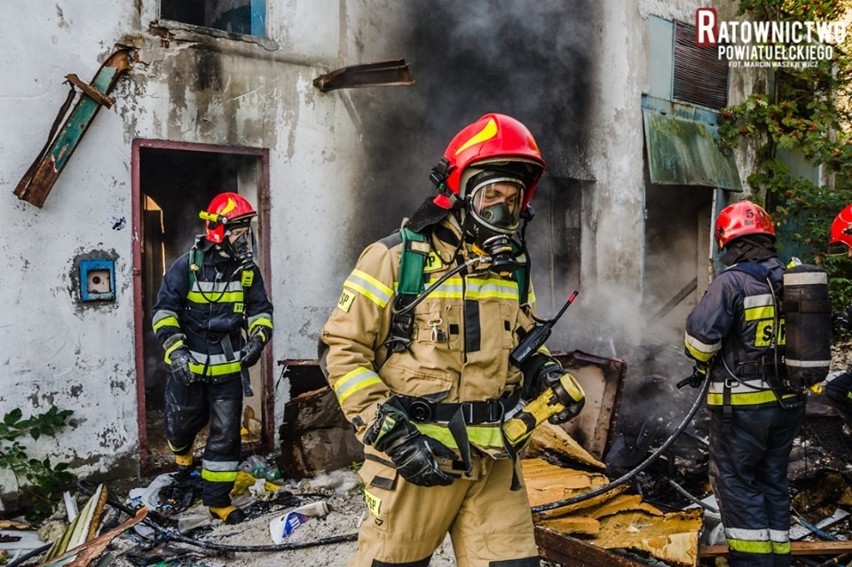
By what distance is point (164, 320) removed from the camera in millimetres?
4703

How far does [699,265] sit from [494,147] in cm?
856

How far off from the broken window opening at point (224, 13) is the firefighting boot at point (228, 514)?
391cm

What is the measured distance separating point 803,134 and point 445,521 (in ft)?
31.7

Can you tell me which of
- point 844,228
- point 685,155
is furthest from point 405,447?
point 685,155

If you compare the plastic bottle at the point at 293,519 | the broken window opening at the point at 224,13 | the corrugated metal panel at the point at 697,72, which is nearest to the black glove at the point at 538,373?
the plastic bottle at the point at 293,519

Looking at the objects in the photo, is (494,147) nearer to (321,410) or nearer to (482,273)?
(482,273)

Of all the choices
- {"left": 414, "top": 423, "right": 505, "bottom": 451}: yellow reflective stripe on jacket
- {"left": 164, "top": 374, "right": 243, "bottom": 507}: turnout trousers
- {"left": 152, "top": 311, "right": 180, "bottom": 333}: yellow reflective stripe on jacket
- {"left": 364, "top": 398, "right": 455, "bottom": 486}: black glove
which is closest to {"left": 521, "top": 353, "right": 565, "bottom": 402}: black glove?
{"left": 414, "top": 423, "right": 505, "bottom": 451}: yellow reflective stripe on jacket

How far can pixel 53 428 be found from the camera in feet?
15.6

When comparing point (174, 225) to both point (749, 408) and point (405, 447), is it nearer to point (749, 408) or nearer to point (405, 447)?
point (405, 447)

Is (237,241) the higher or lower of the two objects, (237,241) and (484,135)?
the lower

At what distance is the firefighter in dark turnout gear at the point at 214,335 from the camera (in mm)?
4789

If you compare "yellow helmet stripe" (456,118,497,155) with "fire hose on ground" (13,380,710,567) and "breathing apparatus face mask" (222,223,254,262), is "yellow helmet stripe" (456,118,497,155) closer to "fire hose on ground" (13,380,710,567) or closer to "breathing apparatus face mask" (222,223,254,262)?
"fire hose on ground" (13,380,710,567)

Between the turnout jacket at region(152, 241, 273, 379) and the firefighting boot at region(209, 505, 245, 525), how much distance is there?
959 mm

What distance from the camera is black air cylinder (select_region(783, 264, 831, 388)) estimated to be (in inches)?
141
